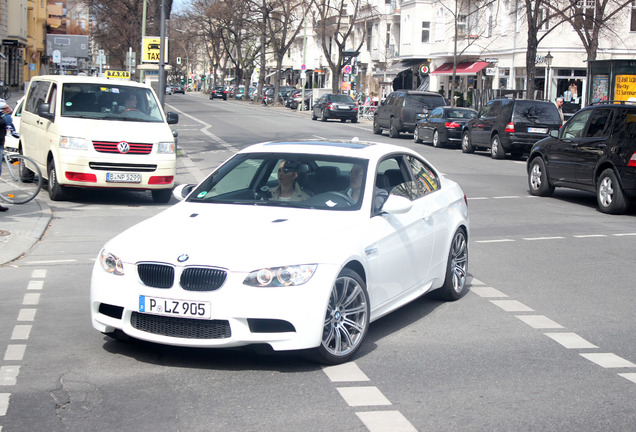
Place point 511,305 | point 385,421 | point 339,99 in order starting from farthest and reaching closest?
point 339,99
point 511,305
point 385,421

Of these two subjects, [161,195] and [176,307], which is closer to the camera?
[176,307]

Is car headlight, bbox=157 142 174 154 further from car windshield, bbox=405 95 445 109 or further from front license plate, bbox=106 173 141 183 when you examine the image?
car windshield, bbox=405 95 445 109

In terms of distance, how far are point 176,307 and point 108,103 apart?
10336 millimetres

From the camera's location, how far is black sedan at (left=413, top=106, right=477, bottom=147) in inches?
1241

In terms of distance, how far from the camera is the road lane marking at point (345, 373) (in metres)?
5.69

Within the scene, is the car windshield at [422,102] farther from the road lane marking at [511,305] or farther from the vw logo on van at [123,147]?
the road lane marking at [511,305]

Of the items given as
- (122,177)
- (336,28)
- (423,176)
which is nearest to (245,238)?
(423,176)

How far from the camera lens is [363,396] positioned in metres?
5.33

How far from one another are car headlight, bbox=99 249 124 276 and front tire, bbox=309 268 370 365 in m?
1.34

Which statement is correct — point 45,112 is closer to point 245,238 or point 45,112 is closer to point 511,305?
point 511,305

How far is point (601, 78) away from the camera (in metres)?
31.1

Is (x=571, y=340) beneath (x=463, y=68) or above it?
beneath

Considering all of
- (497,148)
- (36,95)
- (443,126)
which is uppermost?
(36,95)

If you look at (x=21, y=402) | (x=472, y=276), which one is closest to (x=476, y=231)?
(x=472, y=276)
